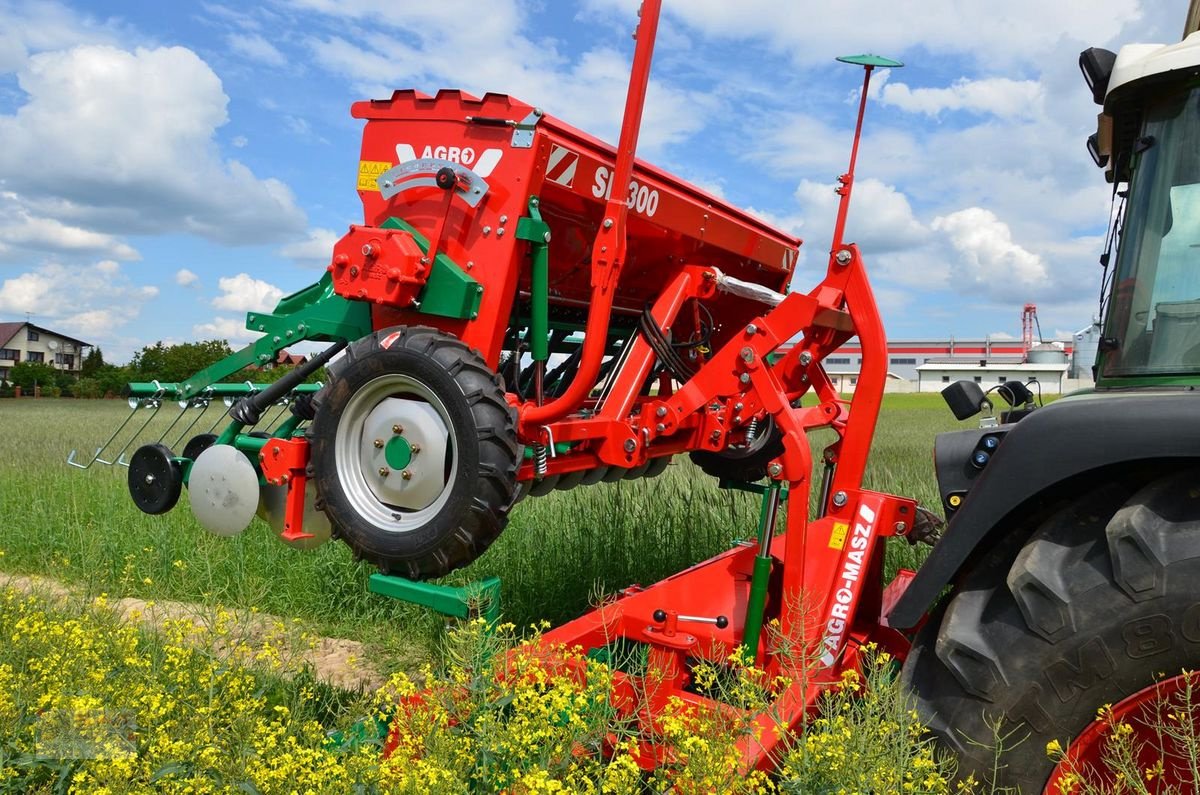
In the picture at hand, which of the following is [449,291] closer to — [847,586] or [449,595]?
[449,595]

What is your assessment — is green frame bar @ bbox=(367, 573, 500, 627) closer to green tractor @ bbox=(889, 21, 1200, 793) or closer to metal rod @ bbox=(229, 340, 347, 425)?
metal rod @ bbox=(229, 340, 347, 425)

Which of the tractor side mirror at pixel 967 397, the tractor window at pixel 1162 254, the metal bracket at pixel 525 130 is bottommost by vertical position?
the tractor side mirror at pixel 967 397

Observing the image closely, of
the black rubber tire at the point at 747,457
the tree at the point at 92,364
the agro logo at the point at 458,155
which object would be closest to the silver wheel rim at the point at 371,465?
the agro logo at the point at 458,155

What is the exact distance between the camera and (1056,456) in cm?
236

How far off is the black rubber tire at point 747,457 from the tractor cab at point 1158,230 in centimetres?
233

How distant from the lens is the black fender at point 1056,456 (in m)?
2.21

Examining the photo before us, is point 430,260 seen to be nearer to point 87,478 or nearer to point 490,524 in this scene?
point 490,524

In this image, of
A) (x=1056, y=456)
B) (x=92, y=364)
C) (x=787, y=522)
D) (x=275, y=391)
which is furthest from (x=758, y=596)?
(x=92, y=364)

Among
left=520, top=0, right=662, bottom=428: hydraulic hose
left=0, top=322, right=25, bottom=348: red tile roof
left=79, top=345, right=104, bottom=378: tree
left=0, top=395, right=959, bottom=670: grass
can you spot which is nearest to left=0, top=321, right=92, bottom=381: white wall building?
left=0, top=322, right=25, bottom=348: red tile roof

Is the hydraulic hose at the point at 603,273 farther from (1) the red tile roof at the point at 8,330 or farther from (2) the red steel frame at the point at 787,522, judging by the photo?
(1) the red tile roof at the point at 8,330

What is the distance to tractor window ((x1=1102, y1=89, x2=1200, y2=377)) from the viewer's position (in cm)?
252

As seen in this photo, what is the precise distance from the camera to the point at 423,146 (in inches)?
147

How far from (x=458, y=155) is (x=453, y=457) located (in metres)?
1.22

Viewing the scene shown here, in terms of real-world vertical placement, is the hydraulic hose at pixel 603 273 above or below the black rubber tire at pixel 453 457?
above
